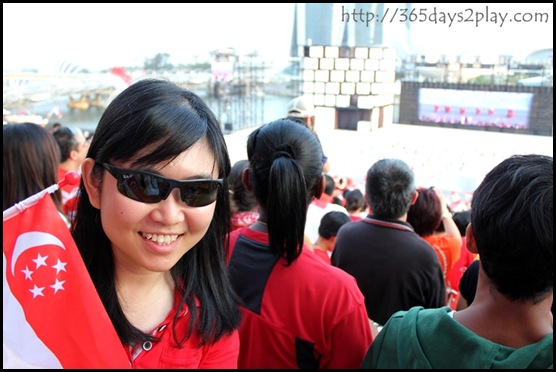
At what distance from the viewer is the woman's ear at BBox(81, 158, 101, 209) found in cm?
87

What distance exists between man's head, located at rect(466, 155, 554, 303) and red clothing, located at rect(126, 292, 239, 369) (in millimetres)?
559

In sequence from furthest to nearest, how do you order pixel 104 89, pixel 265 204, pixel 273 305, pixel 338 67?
1. pixel 104 89
2. pixel 338 67
3. pixel 265 204
4. pixel 273 305

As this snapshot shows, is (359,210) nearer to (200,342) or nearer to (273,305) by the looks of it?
(273,305)

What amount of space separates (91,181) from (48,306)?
239 millimetres

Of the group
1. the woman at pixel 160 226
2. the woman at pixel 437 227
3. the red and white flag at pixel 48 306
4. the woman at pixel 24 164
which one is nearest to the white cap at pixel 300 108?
the woman at pixel 437 227

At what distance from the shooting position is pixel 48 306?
83 centimetres

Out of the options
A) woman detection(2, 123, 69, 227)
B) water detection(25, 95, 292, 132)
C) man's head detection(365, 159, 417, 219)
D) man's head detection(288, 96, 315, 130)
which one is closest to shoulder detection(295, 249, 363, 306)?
man's head detection(365, 159, 417, 219)

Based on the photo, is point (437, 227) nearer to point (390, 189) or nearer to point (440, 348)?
point (390, 189)

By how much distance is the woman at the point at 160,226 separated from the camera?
2.67 ft

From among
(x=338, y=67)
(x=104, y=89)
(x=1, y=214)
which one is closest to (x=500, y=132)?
(x=338, y=67)

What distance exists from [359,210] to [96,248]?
9.72 feet

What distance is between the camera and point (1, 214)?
88 cm

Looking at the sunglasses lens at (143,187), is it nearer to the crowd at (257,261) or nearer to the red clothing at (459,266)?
the crowd at (257,261)

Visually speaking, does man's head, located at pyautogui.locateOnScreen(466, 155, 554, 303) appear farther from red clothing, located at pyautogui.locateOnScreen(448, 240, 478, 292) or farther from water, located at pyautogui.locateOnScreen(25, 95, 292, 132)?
water, located at pyautogui.locateOnScreen(25, 95, 292, 132)
